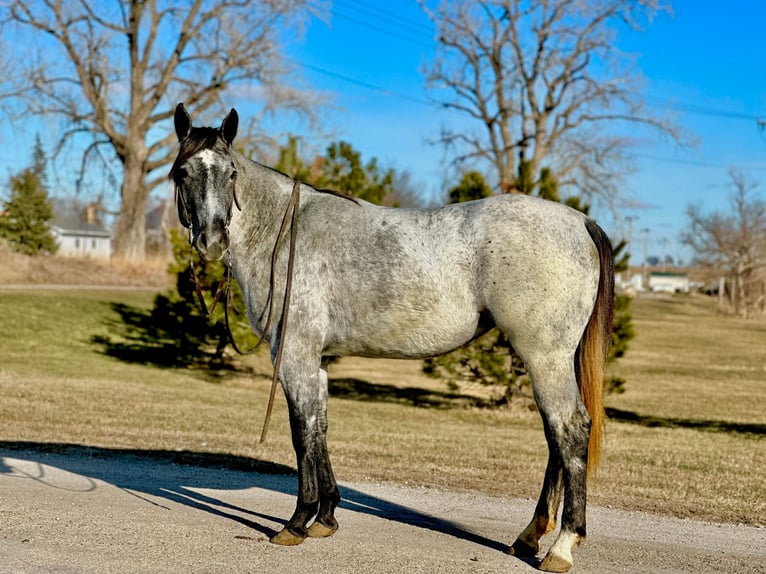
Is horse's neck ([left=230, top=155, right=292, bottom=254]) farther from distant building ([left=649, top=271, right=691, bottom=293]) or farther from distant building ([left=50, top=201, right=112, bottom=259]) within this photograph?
distant building ([left=649, top=271, right=691, bottom=293])

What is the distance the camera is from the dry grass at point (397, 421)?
848 centimetres

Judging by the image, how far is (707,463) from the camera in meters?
10.2

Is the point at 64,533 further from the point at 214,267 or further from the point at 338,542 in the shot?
the point at 214,267

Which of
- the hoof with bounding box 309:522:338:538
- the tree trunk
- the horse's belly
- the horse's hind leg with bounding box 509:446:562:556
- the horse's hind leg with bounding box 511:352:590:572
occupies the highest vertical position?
the tree trunk

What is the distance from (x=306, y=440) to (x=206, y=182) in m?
1.76

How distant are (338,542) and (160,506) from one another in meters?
1.63

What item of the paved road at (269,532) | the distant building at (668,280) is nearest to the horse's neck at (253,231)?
the paved road at (269,532)

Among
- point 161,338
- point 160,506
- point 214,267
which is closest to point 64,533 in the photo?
point 160,506

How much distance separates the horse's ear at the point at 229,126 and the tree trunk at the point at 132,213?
3622cm

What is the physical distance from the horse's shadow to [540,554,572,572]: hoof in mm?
522

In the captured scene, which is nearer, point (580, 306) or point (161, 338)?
point (580, 306)

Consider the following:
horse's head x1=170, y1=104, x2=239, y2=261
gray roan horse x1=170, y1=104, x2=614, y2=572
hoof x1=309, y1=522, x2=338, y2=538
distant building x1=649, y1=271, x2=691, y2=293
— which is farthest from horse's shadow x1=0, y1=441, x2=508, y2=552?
distant building x1=649, y1=271, x2=691, y2=293

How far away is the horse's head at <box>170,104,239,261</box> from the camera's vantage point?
17.6ft

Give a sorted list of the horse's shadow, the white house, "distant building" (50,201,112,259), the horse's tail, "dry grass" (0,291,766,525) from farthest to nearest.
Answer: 1. the white house
2. "distant building" (50,201,112,259)
3. "dry grass" (0,291,766,525)
4. the horse's shadow
5. the horse's tail
